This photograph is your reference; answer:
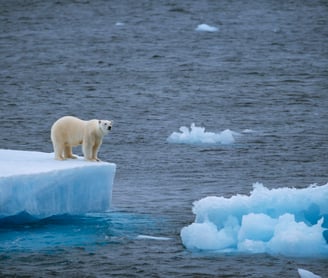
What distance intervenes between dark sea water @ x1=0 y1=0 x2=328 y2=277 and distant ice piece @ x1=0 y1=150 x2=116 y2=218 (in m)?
0.36

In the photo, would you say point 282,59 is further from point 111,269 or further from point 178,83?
point 111,269

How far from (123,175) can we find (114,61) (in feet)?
85.0

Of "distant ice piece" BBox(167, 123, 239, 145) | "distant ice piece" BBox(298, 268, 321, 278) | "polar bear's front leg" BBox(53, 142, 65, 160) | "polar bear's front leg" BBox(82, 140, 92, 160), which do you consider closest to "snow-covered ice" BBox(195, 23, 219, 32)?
"distant ice piece" BBox(167, 123, 239, 145)

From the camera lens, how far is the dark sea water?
541 inches

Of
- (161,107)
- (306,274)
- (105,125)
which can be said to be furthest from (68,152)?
(161,107)

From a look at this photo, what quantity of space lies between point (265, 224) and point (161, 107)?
Result: 1871cm

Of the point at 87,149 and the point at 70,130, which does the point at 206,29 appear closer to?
the point at 70,130

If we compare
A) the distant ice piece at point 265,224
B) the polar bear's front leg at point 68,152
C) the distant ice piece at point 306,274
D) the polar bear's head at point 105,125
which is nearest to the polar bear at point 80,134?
the polar bear's head at point 105,125

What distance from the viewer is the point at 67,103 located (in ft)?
106

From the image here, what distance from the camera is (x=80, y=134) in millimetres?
15203

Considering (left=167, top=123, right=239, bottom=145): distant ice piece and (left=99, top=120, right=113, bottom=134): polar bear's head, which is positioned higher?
(left=99, top=120, right=113, bottom=134): polar bear's head

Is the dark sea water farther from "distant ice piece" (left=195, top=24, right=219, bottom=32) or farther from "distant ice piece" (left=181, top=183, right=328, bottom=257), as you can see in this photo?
"distant ice piece" (left=195, top=24, right=219, bottom=32)

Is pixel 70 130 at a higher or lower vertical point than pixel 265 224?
higher

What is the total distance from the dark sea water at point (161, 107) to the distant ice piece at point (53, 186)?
36cm
